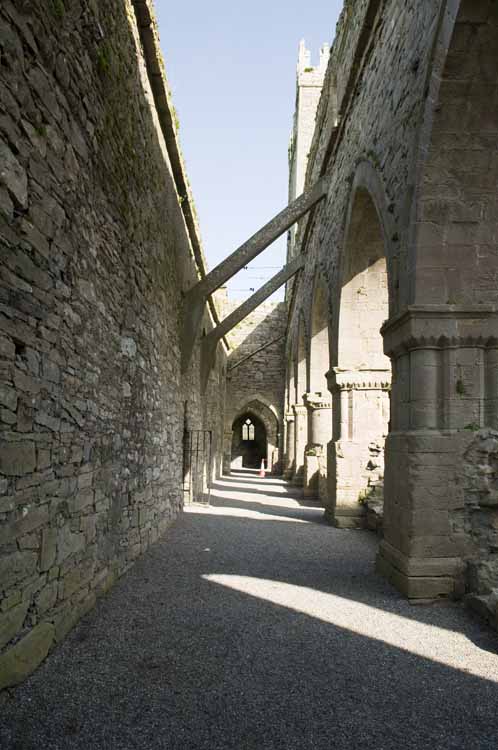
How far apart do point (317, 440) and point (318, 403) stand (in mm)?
901

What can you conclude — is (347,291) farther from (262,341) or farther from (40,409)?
(262,341)

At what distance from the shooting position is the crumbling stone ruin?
2.97 m

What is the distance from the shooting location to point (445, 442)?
446cm

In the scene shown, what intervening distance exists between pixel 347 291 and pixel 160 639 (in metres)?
6.00

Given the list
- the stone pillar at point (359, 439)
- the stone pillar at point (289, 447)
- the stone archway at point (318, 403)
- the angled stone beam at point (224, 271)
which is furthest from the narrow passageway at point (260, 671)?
the stone pillar at point (289, 447)

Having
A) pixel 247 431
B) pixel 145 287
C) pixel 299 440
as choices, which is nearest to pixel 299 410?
pixel 299 440

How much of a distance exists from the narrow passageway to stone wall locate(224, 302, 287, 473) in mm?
18221

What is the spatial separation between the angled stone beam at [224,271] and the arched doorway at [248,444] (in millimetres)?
18361

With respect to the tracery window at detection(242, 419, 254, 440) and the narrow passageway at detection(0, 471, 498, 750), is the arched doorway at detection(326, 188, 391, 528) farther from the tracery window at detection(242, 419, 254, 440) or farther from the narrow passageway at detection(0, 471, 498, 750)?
the tracery window at detection(242, 419, 254, 440)

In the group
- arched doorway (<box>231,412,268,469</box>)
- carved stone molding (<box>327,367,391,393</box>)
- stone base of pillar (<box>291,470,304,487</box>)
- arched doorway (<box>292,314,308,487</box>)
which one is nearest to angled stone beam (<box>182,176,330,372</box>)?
carved stone molding (<box>327,367,391,393</box>)

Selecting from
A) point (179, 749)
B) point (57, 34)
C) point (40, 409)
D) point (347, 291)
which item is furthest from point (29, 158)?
point (347, 291)

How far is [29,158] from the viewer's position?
300cm

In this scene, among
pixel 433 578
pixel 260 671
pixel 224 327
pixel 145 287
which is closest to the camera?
pixel 260 671

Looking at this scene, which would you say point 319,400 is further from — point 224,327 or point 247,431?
point 247,431
